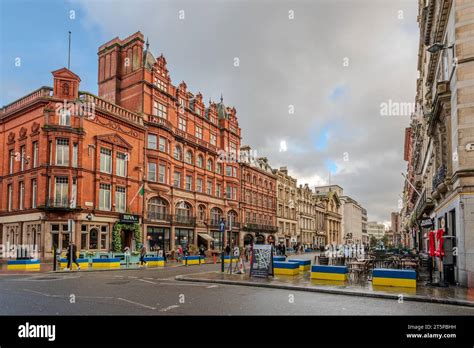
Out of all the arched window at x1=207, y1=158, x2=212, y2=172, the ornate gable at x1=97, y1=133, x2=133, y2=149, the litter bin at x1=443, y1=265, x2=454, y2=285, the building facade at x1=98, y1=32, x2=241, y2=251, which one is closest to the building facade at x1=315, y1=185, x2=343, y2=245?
the arched window at x1=207, y1=158, x2=212, y2=172

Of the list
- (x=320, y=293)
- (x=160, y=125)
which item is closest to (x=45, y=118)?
(x=160, y=125)

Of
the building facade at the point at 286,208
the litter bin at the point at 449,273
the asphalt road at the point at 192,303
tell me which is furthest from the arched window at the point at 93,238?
the building facade at the point at 286,208

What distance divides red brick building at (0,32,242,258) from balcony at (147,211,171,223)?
5.4 inches

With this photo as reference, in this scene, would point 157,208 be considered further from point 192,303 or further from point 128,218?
point 192,303

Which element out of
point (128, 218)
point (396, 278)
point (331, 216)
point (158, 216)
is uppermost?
point (158, 216)

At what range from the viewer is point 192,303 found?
11.7 meters

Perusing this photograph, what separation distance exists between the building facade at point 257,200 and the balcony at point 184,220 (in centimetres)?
1450

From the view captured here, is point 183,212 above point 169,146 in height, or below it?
below

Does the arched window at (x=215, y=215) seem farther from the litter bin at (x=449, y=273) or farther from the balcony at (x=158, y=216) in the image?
the litter bin at (x=449, y=273)

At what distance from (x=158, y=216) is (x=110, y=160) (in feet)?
28.0

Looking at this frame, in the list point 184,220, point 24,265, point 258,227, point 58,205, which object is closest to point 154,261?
point 24,265

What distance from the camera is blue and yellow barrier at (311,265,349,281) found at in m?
17.3
